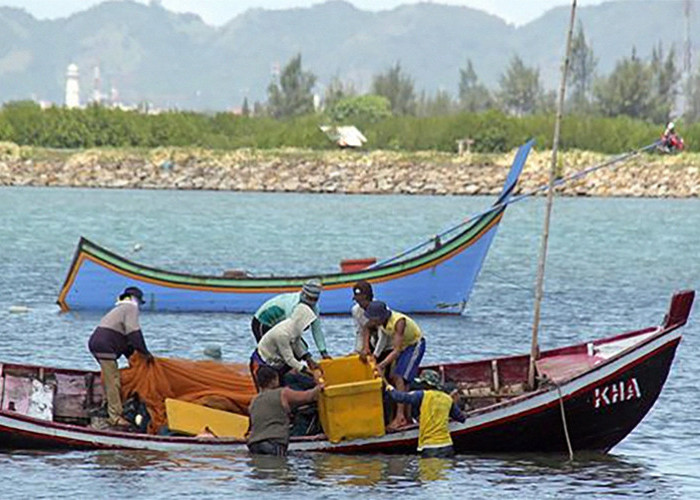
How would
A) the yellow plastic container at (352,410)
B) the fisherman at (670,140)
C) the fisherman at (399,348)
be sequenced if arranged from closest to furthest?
the yellow plastic container at (352,410), the fisherman at (399,348), the fisherman at (670,140)

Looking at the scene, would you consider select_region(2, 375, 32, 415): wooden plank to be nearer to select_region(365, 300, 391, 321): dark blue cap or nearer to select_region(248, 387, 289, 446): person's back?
select_region(248, 387, 289, 446): person's back

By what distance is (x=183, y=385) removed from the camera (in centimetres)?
1930

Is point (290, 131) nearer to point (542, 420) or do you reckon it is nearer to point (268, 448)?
point (542, 420)

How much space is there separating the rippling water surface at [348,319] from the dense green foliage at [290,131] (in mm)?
11193

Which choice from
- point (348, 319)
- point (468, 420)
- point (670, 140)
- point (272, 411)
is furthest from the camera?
point (348, 319)

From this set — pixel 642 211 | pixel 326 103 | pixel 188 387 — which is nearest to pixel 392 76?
pixel 326 103

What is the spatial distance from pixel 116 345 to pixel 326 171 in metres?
96.0

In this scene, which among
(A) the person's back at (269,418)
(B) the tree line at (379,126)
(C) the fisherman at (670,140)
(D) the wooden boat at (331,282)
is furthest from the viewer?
(B) the tree line at (379,126)

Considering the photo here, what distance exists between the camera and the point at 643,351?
59.5 feet

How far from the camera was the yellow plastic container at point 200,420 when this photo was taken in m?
18.8

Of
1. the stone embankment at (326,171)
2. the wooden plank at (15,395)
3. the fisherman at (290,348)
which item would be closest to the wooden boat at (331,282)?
the wooden plank at (15,395)

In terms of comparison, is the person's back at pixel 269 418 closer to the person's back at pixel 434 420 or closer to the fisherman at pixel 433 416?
the fisherman at pixel 433 416

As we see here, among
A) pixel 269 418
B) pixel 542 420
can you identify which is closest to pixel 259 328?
pixel 269 418

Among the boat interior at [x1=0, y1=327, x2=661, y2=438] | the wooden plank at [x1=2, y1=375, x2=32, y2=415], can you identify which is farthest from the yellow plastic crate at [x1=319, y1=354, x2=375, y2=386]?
the wooden plank at [x1=2, y1=375, x2=32, y2=415]
